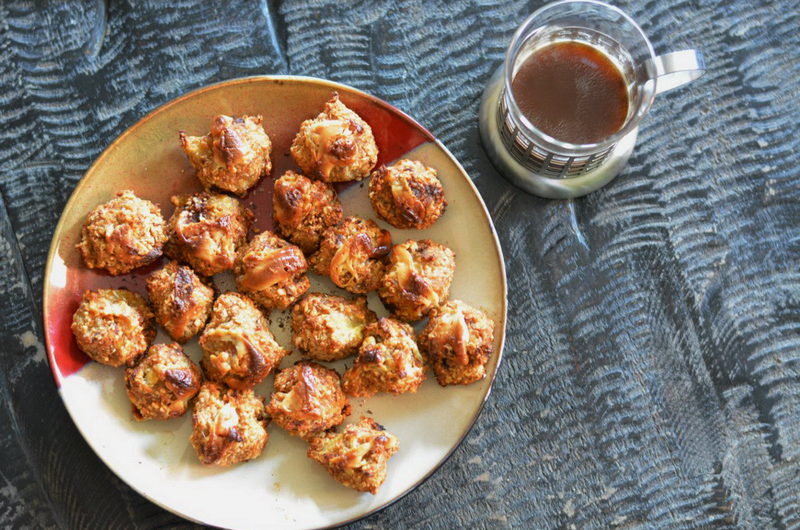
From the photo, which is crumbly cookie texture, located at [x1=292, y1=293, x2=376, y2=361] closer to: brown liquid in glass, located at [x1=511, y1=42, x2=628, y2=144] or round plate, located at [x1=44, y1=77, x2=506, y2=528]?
round plate, located at [x1=44, y1=77, x2=506, y2=528]

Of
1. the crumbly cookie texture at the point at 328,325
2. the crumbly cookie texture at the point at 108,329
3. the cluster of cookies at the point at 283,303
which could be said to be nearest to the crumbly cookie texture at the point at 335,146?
the cluster of cookies at the point at 283,303

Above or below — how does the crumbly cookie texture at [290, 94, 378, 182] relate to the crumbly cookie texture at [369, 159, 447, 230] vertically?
above

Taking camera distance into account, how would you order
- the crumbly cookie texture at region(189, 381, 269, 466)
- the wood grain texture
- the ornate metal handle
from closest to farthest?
the crumbly cookie texture at region(189, 381, 269, 466)
the ornate metal handle
the wood grain texture

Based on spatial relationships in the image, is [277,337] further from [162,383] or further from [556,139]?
[556,139]

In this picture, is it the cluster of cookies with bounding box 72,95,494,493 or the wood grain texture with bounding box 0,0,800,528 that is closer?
the cluster of cookies with bounding box 72,95,494,493

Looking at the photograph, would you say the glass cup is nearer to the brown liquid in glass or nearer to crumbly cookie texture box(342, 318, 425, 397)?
the brown liquid in glass

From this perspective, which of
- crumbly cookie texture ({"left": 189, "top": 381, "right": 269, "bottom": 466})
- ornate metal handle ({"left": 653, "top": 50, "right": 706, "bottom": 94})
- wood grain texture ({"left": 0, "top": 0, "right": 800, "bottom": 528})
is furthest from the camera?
wood grain texture ({"left": 0, "top": 0, "right": 800, "bottom": 528})

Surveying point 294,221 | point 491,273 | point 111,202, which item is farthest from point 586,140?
point 111,202

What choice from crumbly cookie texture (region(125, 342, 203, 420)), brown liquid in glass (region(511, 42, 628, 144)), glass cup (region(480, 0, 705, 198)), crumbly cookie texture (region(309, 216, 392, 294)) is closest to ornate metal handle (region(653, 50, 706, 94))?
glass cup (region(480, 0, 705, 198))
